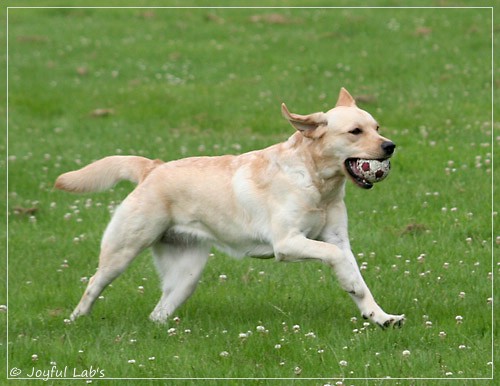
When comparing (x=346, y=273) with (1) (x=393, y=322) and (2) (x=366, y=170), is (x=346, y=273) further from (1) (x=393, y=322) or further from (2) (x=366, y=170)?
(2) (x=366, y=170)

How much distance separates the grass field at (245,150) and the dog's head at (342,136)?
4.14 ft

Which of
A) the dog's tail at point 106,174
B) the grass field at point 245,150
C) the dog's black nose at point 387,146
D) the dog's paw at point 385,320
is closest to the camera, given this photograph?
the grass field at point 245,150

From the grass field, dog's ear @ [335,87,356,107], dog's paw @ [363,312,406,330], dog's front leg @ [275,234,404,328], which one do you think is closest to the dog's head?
dog's ear @ [335,87,356,107]

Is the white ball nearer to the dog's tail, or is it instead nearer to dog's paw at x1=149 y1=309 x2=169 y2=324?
the dog's tail

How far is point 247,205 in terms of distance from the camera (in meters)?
8.44

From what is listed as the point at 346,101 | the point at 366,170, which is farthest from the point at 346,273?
the point at 346,101

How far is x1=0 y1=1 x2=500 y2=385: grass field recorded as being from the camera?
300 inches

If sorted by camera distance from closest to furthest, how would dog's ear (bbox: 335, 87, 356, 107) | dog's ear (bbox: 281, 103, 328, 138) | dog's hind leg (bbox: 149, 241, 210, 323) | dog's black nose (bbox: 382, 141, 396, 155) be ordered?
dog's black nose (bbox: 382, 141, 396, 155) < dog's ear (bbox: 281, 103, 328, 138) < dog's ear (bbox: 335, 87, 356, 107) < dog's hind leg (bbox: 149, 241, 210, 323)

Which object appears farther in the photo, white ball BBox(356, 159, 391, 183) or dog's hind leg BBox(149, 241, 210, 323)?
dog's hind leg BBox(149, 241, 210, 323)

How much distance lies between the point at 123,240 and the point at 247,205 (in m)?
1.11

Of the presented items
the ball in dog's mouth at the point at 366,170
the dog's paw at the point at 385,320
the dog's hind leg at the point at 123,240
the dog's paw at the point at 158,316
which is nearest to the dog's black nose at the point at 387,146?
the ball in dog's mouth at the point at 366,170

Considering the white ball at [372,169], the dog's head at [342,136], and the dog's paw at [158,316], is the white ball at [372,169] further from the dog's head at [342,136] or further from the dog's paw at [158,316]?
the dog's paw at [158,316]

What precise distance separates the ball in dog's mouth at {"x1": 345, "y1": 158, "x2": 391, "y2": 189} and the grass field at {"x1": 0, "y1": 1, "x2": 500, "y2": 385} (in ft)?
3.69

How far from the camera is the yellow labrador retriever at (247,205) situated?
807 centimetres
